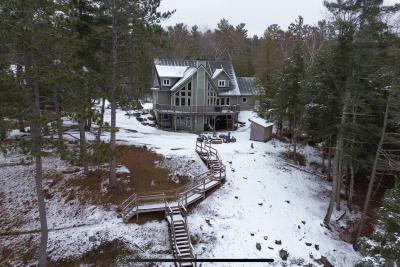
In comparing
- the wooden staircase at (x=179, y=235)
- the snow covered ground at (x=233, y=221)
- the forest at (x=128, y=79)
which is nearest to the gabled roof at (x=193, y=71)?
the forest at (x=128, y=79)

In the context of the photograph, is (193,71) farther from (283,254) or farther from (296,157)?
(283,254)

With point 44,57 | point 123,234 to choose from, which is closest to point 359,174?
point 123,234

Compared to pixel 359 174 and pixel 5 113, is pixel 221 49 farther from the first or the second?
pixel 5 113

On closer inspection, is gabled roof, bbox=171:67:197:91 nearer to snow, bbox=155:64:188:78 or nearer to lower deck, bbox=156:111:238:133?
snow, bbox=155:64:188:78

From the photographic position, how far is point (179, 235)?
15.7m

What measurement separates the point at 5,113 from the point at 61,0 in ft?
24.3

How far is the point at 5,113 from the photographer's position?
11609 mm

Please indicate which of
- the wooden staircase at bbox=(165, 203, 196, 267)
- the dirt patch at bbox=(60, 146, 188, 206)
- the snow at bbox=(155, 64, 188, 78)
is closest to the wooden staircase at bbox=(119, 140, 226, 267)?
the wooden staircase at bbox=(165, 203, 196, 267)

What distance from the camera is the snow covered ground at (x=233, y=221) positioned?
617 inches

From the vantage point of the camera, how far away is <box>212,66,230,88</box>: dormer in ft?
139

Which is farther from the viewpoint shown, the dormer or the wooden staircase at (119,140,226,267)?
the dormer

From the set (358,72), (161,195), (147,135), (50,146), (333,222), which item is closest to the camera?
(50,146)

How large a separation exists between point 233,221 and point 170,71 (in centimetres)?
2650

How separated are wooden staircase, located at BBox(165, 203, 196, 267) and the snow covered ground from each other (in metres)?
0.48
